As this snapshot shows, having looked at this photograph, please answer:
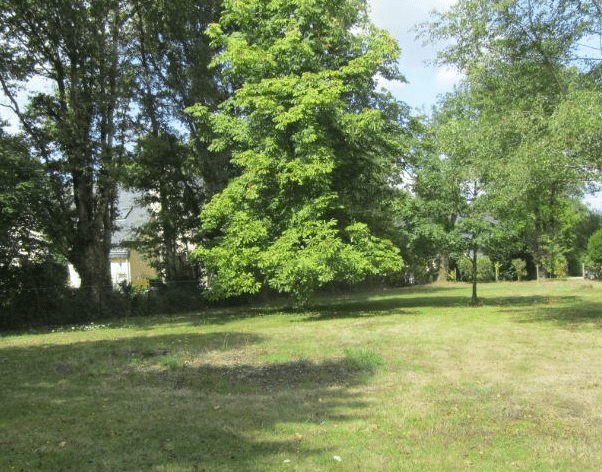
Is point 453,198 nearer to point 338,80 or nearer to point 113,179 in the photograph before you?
point 338,80

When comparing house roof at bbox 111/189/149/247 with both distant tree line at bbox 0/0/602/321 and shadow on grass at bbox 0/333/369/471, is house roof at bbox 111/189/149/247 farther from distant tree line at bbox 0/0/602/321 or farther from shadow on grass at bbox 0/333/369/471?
shadow on grass at bbox 0/333/369/471

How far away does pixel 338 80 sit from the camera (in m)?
17.9

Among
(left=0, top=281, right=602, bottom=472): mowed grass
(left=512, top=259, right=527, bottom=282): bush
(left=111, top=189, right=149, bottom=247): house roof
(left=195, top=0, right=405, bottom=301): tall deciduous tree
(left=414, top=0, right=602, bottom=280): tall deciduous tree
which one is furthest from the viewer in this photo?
(left=512, top=259, right=527, bottom=282): bush

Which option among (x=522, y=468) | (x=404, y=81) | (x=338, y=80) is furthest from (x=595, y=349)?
(x=404, y=81)

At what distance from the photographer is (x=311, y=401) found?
7.10m

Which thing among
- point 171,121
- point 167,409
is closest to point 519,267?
point 171,121

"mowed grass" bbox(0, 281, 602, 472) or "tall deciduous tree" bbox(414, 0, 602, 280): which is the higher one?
"tall deciduous tree" bbox(414, 0, 602, 280)

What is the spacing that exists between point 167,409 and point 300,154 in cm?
1222

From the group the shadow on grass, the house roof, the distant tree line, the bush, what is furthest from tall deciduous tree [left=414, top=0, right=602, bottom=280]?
the bush

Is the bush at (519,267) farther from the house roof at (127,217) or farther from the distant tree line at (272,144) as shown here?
the house roof at (127,217)

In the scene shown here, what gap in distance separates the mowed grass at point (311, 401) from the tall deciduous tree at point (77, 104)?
Answer: 8.55 m

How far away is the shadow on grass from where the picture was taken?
16.5ft

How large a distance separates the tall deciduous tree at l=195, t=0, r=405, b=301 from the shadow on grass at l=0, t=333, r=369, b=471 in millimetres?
6567

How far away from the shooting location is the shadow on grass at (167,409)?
502 centimetres
